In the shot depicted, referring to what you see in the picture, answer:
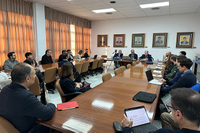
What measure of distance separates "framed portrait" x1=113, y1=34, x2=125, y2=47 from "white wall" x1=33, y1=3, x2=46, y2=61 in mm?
4888

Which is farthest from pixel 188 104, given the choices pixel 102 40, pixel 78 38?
pixel 102 40

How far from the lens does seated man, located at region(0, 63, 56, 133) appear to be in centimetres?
123

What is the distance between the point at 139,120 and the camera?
1320 mm

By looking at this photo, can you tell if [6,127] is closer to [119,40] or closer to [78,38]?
[78,38]

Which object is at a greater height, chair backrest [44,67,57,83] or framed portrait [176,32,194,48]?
framed portrait [176,32,194,48]

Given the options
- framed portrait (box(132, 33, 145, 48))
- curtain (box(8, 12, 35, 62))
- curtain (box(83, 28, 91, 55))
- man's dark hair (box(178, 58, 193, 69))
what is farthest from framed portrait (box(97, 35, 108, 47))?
man's dark hair (box(178, 58, 193, 69))

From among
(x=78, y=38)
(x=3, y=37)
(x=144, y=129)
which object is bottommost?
(x=144, y=129)

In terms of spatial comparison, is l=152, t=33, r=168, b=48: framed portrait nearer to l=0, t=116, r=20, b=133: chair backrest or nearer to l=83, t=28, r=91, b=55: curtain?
l=83, t=28, r=91, b=55: curtain

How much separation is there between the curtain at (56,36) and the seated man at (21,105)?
6.03m

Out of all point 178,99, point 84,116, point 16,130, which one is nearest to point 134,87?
point 84,116

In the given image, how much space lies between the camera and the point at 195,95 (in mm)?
910

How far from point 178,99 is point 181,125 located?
0.59ft

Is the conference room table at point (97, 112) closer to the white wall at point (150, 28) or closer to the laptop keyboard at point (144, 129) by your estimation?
the laptop keyboard at point (144, 129)

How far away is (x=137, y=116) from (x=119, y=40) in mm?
8470
